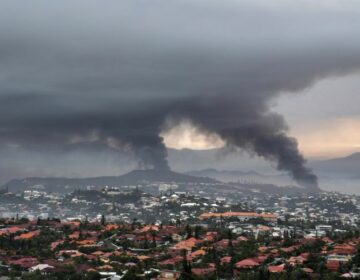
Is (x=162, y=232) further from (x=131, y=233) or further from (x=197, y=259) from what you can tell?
(x=197, y=259)

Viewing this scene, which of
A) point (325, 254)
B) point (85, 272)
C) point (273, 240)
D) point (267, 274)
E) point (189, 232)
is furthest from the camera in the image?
point (189, 232)

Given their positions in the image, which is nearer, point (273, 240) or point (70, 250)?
point (70, 250)

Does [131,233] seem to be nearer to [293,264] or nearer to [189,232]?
[189,232]

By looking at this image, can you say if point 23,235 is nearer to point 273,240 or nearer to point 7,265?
point 7,265

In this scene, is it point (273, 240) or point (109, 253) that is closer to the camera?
point (109, 253)

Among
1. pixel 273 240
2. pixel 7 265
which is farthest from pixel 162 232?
pixel 7 265

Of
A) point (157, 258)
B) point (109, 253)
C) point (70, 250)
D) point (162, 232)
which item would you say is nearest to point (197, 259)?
point (157, 258)

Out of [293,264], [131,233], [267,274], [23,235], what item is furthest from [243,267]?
[23,235]

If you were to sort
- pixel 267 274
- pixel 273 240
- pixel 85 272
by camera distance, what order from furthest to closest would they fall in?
pixel 273 240 < pixel 85 272 < pixel 267 274

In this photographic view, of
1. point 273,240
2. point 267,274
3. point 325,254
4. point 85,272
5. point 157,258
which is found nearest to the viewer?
point 267,274
